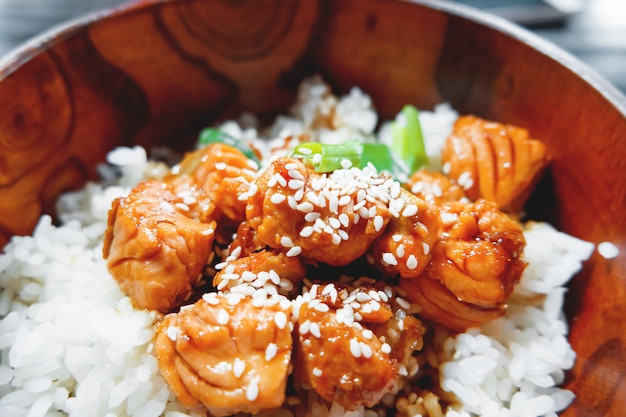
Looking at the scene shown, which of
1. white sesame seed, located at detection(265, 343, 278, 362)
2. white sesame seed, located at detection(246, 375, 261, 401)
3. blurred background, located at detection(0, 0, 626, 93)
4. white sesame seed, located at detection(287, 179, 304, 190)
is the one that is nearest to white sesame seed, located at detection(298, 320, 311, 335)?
white sesame seed, located at detection(265, 343, 278, 362)

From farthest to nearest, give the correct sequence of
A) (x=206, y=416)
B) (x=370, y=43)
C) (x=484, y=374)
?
(x=370, y=43) < (x=484, y=374) < (x=206, y=416)

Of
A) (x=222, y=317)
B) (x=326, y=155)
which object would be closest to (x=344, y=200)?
(x=326, y=155)

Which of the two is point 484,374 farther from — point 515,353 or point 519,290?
point 519,290

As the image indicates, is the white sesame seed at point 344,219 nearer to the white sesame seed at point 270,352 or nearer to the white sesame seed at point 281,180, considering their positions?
the white sesame seed at point 281,180

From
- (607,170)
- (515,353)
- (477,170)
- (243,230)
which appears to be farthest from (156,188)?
(607,170)

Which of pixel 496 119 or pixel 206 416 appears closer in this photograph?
pixel 206 416

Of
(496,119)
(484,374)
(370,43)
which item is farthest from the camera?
(370,43)
